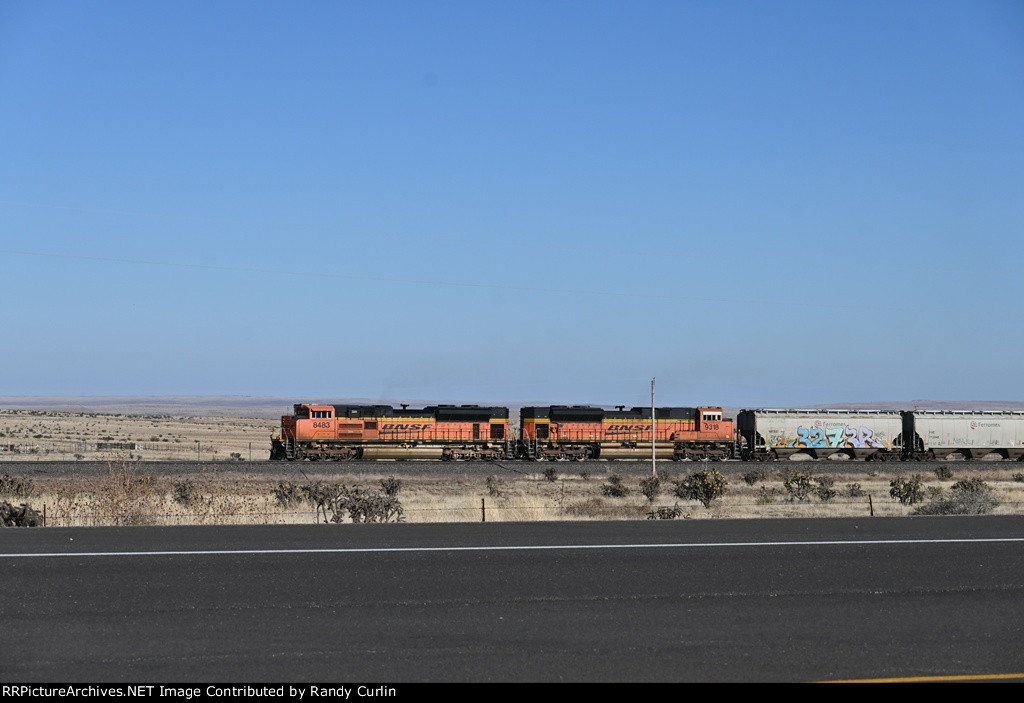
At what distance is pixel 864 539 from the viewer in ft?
48.3

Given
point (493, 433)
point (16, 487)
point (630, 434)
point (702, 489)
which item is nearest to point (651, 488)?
point (702, 489)

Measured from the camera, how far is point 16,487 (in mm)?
37719

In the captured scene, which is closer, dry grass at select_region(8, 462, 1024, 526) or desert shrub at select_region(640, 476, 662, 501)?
dry grass at select_region(8, 462, 1024, 526)

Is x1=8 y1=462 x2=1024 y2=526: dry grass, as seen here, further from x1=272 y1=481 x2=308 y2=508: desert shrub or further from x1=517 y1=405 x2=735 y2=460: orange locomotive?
x1=517 y1=405 x2=735 y2=460: orange locomotive

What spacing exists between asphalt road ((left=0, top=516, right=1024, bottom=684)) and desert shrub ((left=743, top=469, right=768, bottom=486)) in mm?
34904

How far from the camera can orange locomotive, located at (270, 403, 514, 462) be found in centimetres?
5931

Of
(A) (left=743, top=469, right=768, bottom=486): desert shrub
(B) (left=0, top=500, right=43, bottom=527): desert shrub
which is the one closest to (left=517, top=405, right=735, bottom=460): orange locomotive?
(A) (left=743, top=469, right=768, bottom=486): desert shrub

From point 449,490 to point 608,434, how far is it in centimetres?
2179

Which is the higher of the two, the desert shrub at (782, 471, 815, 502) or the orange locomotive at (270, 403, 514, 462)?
the orange locomotive at (270, 403, 514, 462)

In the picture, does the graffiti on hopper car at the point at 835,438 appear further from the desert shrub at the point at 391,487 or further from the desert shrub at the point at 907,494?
the desert shrub at the point at 391,487
